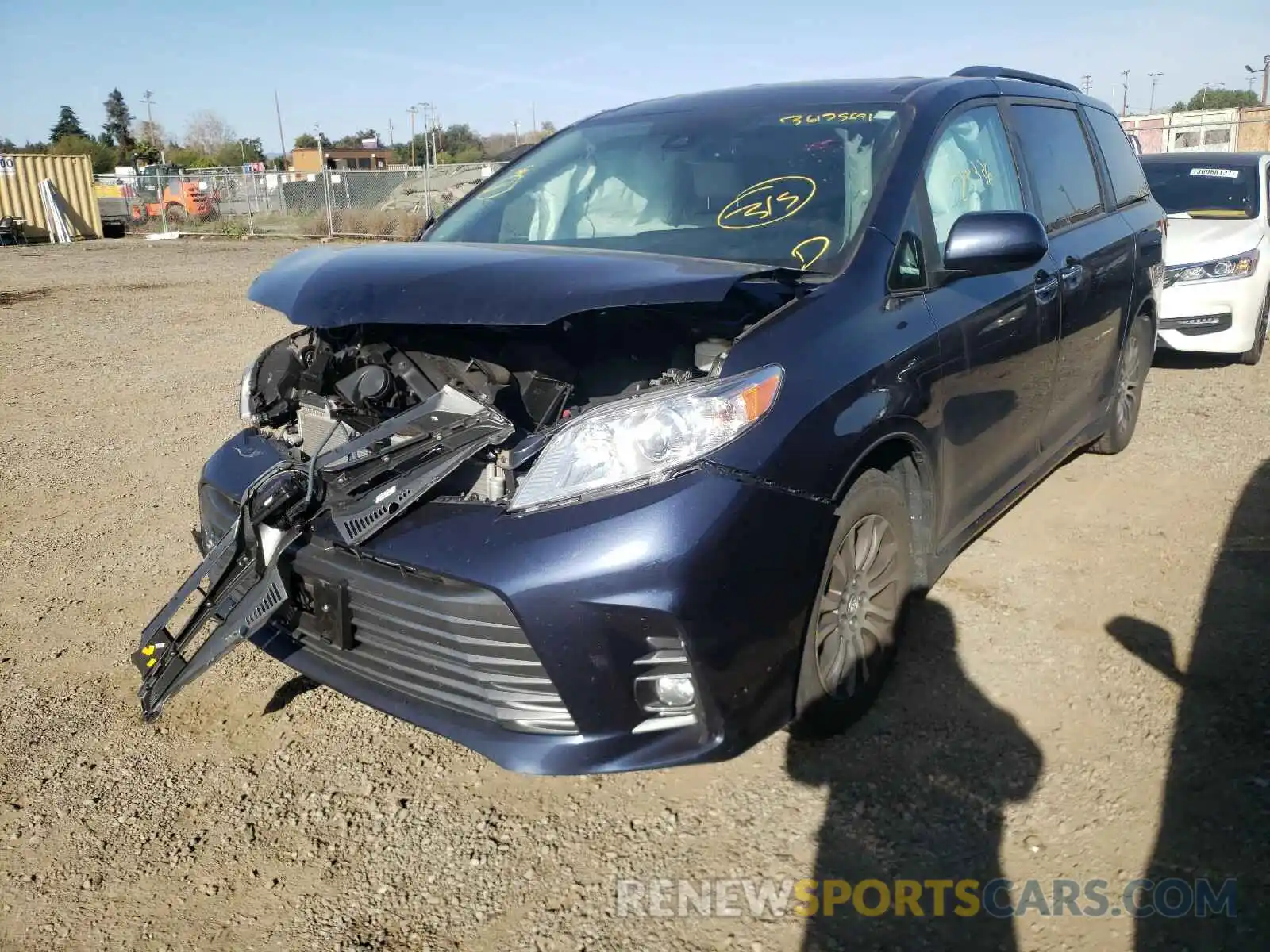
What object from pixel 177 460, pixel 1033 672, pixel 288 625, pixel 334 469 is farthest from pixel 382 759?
pixel 177 460

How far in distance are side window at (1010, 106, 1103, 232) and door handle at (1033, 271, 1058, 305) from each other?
30 cm

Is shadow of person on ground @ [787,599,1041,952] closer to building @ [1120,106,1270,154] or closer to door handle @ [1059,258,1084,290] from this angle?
door handle @ [1059,258,1084,290]

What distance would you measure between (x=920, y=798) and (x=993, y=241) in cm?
165

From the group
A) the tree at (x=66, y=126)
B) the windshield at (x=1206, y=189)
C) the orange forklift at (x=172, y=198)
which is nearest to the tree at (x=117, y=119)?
the tree at (x=66, y=126)

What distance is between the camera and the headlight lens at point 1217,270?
24.7 feet

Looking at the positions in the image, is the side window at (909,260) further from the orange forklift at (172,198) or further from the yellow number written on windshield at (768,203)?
the orange forklift at (172,198)

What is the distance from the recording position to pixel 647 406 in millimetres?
2395

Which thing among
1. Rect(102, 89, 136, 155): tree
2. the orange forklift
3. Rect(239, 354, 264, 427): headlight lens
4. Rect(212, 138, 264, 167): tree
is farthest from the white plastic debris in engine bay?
Rect(102, 89, 136, 155): tree

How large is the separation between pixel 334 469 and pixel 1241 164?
348 inches

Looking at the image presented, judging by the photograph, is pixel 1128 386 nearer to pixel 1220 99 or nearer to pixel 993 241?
pixel 993 241

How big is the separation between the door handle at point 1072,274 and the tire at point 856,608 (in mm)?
1601

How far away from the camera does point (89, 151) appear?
62.0 m

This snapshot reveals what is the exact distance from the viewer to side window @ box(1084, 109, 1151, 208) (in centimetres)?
507

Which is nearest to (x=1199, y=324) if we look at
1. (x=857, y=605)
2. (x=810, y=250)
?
(x=810, y=250)
